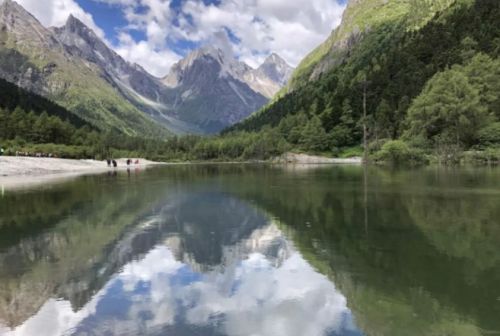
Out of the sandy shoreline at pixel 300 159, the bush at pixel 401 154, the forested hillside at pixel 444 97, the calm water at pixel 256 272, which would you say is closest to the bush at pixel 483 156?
the forested hillside at pixel 444 97

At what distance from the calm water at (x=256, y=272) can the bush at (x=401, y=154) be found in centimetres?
8955

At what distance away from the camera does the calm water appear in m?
10.6

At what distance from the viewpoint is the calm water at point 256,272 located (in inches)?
419

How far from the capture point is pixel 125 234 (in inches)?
876

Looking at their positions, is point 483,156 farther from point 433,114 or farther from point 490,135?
point 433,114

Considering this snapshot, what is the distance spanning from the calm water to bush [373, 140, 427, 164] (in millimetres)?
89553

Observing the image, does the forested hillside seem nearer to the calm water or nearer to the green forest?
the green forest

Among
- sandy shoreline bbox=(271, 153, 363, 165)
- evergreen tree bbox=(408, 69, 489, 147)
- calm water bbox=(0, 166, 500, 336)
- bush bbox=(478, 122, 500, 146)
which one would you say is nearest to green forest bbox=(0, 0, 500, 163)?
bush bbox=(478, 122, 500, 146)

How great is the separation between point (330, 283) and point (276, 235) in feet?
25.9

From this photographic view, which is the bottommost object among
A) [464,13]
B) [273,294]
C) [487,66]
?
[273,294]

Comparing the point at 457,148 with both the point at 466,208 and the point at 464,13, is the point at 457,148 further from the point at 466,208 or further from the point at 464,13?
the point at 464,13

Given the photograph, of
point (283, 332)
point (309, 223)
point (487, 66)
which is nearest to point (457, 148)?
point (487, 66)

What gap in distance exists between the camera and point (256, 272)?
51.0 ft

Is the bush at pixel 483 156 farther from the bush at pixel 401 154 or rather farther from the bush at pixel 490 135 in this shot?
the bush at pixel 401 154
